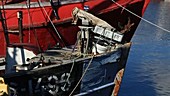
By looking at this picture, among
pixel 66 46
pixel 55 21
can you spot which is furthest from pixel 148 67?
pixel 55 21

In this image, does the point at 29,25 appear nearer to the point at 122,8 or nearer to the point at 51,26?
the point at 51,26

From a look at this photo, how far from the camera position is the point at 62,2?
1073 cm

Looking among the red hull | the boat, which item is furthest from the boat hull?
the red hull

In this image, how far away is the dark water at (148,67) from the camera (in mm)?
14922

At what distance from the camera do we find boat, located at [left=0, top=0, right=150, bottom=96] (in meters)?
8.18

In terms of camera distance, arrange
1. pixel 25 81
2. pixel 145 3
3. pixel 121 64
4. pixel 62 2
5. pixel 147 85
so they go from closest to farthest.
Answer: pixel 25 81
pixel 121 64
pixel 62 2
pixel 145 3
pixel 147 85

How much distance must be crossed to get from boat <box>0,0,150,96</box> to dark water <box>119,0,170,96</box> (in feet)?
12.9

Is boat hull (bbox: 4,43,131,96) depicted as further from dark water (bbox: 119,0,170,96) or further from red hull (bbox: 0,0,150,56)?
dark water (bbox: 119,0,170,96)

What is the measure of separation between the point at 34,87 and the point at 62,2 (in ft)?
11.3

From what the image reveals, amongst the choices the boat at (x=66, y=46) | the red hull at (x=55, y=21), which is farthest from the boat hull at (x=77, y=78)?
the red hull at (x=55, y=21)

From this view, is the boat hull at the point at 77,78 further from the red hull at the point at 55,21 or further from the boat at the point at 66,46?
the red hull at the point at 55,21

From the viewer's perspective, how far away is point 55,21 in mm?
10336

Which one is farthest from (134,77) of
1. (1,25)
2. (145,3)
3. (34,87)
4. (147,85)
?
(34,87)

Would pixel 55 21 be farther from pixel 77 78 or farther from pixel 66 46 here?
pixel 77 78
